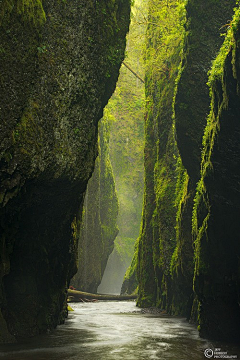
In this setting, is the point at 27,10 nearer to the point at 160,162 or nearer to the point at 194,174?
the point at 194,174

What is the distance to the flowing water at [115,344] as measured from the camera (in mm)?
6910

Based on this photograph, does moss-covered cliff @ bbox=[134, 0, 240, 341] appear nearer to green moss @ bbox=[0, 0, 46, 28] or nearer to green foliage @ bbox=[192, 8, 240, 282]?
green foliage @ bbox=[192, 8, 240, 282]

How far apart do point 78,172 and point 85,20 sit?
3282mm

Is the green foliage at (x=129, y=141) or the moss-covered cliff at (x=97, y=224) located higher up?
the green foliage at (x=129, y=141)

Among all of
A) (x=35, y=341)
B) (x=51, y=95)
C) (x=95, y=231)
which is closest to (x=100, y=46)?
(x=51, y=95)

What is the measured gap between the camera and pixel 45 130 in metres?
8.00

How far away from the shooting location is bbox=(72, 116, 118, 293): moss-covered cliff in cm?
2623

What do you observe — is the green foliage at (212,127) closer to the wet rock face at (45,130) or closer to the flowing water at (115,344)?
the flowing water at (115,344)

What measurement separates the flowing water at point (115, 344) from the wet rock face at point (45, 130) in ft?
2.71

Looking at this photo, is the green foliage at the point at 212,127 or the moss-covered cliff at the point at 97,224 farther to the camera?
the moss-covered cliff at the point at 97,224

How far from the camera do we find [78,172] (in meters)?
8.89

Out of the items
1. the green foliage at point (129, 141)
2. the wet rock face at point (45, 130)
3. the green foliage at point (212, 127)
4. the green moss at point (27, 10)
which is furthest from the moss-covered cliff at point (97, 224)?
the green moss at point (27, 10)

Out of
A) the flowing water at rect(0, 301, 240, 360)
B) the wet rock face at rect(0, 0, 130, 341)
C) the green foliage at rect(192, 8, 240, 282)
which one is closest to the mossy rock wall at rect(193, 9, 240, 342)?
the green foliage at rect(192, 8, 240, 282)

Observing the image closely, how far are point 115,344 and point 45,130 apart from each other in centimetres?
416
